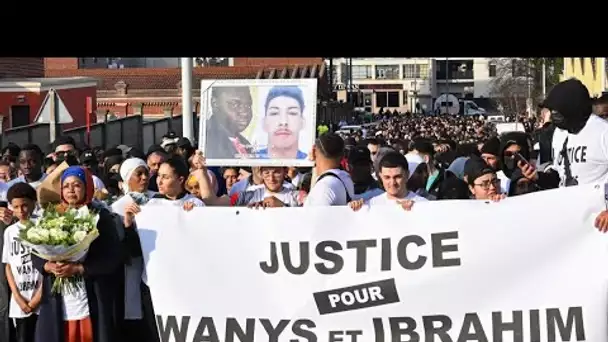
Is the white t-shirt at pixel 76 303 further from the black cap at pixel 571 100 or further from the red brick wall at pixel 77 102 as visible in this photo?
the red brick wall at pixel 77 102

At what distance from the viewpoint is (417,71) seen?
13825 centimetres

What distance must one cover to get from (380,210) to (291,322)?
0.82 m

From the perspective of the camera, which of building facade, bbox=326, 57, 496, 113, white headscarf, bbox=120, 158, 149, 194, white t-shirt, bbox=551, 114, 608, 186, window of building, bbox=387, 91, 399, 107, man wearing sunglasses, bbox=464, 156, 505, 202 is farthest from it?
window of building, bbox=387, 91, 399, 107

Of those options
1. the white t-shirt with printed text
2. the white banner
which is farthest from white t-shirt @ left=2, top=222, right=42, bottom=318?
the white t-shirt with printed text

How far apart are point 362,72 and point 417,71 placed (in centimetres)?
717

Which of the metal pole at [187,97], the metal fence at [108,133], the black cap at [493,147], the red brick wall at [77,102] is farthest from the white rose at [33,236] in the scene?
the red brick wall at [77,102]

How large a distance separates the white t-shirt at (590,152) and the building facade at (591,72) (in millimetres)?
16629

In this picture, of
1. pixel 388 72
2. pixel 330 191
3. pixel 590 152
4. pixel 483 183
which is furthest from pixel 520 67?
pixel 388 72

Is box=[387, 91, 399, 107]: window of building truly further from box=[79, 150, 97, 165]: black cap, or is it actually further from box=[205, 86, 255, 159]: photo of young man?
box=[205, 86, 255, 159]: photo of young man

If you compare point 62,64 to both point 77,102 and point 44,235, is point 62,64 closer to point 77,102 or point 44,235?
point 77,102

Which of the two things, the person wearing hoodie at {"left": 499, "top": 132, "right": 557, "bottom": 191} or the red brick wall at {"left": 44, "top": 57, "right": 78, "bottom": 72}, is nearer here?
the person wearing hoodie at {"left": 499, "top": 132, "right": 557, "bottom": 191}

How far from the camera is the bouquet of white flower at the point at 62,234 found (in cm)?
684

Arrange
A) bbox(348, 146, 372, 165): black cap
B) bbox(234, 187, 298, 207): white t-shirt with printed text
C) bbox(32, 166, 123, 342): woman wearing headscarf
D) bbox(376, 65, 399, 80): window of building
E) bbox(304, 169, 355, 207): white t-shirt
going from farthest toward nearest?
1. bbox(376, 65, 399, 80): window of building
2. bbox(348, 146, 372, 165): black cap
3. bbox(234, 187, 298, 207): white t-shirt with printed text
4. bbox(304, 169, 355, 207): white t-shirt
5. bbox(32, 166, 123, 342): woman wearing headscarf

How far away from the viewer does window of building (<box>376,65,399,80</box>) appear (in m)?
140
